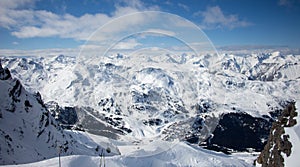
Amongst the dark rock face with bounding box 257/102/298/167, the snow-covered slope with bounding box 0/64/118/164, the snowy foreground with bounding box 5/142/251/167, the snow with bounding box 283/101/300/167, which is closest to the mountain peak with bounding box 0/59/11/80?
the snow-covered slope with bounding box 0/64/118/164

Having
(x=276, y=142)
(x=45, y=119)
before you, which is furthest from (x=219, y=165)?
(x=45, y=119)

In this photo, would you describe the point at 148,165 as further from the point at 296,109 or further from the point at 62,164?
the point at 296,109

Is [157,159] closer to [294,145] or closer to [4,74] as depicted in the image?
[294,145]

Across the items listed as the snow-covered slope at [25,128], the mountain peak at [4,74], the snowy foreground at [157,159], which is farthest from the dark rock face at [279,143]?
the mountain peak at [4,74]

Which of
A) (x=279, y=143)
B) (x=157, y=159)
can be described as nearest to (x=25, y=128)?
(x=157, y=159)

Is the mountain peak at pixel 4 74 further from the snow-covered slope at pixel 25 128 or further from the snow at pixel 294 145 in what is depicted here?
the snow at pixel 294 145
